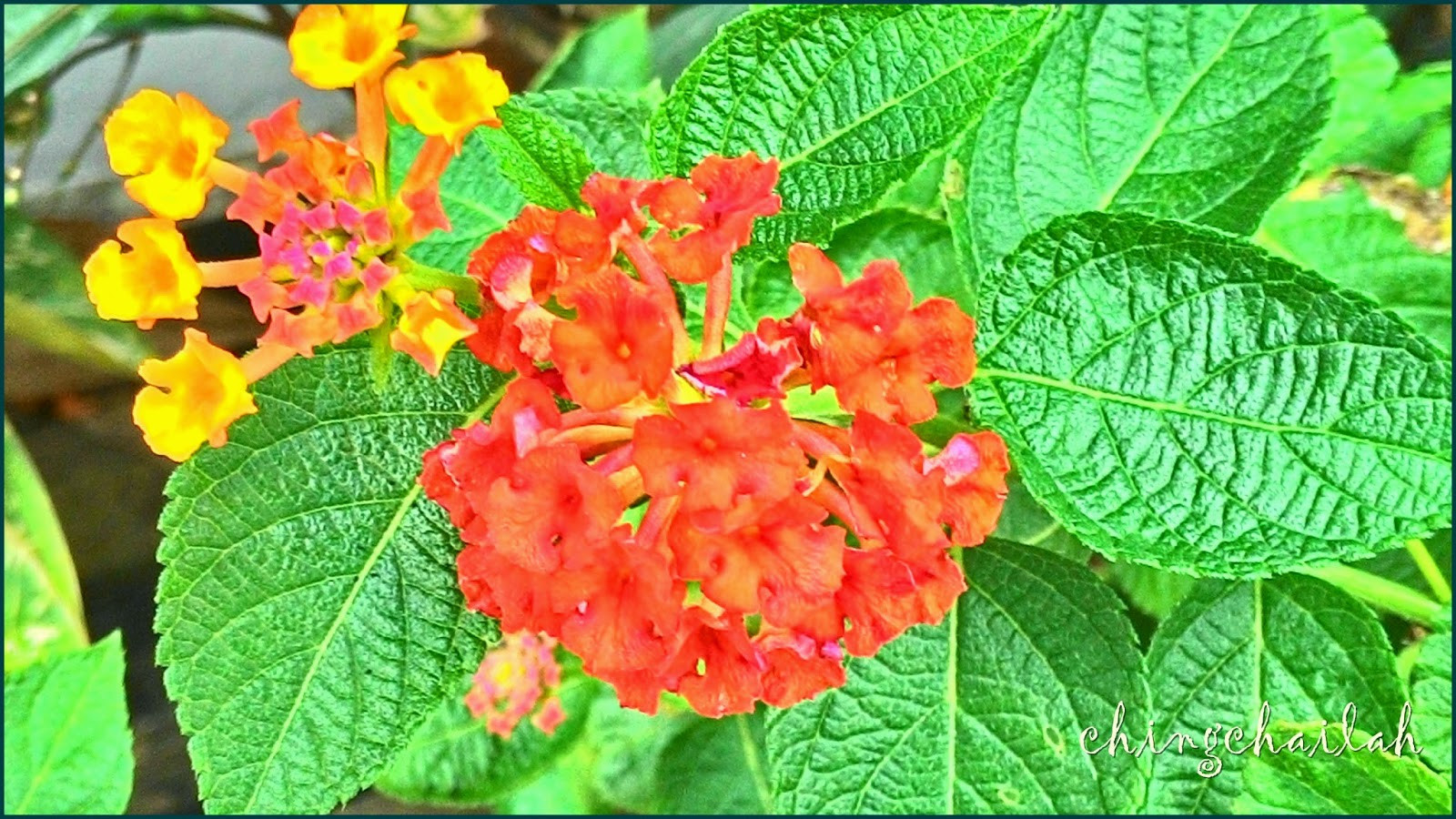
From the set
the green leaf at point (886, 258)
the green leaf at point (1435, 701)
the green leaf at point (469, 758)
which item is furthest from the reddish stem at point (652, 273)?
the green leaf at point (469, 758)

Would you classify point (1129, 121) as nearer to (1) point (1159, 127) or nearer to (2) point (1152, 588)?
(1) point (1159, 127)

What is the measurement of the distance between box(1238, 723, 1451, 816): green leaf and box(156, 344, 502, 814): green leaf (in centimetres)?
43

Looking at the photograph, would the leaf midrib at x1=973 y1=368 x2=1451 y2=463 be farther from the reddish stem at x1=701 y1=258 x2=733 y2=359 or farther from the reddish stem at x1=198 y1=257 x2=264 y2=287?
the reddish stem at x1=198 y1=257 x2=264 y2=287

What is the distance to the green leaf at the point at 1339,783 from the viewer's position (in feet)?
1.78

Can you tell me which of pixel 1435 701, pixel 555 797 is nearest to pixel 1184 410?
pixel 1435 701

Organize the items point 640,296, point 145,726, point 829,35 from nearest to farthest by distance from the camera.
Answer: point 640,296 < point 829,35 < point 145,726

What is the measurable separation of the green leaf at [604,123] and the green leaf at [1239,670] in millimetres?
409

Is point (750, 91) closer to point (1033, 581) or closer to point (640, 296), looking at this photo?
point (640, 296)

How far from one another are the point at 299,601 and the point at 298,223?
0.18m

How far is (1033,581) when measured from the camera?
597mm

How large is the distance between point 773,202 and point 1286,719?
44 cm

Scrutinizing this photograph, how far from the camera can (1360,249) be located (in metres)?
0.88

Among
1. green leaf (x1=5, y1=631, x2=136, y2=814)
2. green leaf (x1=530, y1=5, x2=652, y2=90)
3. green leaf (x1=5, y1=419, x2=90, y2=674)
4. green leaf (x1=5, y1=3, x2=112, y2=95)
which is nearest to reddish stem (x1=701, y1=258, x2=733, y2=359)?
green leaf (x1=530, y1=5, x2=652, y2=90)

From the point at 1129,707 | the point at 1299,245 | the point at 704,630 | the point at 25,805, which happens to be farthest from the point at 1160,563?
the point at 25,805
